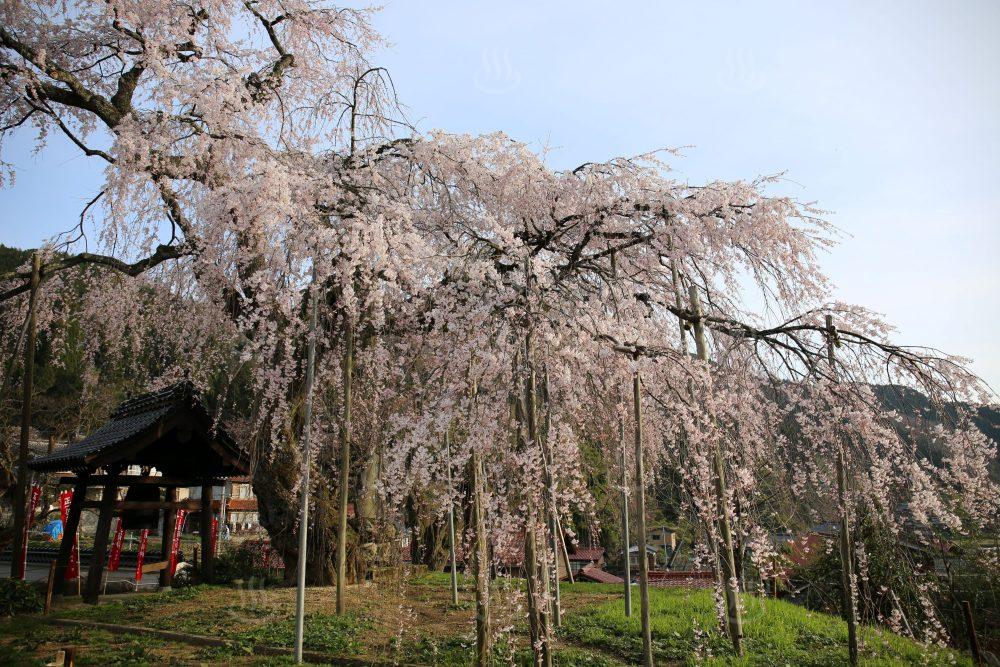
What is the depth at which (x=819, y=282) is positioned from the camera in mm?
5816

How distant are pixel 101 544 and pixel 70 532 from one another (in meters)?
0.93

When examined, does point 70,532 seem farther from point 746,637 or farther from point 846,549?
point 846,549

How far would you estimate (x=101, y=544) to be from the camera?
27.3ft

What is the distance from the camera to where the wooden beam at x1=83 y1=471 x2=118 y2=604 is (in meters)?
8.24

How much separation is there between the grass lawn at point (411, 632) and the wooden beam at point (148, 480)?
62.5 inches

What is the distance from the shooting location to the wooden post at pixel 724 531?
617cm

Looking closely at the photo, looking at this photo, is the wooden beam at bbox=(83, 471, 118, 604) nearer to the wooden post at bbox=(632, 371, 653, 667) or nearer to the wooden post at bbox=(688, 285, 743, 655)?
the wooden post at bbox=(632, 371, 653, 667)

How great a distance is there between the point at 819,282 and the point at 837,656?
4.21 meters

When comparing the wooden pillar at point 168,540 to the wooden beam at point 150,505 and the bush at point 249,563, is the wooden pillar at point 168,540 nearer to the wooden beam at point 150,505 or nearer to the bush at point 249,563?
the wooden beam at point 150,505

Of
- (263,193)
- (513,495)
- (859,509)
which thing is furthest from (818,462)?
(263,193)

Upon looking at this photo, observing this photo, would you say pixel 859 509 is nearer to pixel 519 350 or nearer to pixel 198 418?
pixel 519 350

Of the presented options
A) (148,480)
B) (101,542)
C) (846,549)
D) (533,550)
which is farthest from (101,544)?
(846,549)

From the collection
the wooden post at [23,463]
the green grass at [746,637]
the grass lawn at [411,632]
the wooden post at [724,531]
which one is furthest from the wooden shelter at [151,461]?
the wooden post at [724,531]

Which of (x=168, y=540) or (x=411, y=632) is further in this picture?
(x=168, y=540)
